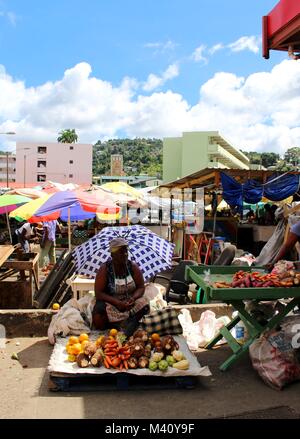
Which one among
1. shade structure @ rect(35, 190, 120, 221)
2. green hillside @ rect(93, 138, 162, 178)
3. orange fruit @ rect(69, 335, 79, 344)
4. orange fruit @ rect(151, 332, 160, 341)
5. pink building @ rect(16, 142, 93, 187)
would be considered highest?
green hillside @ rect(93, 138, 162, 178)

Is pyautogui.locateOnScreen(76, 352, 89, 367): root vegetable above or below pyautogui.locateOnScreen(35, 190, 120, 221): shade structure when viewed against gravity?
below

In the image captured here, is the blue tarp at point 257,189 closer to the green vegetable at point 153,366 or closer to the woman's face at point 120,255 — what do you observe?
the woman's face at point 120,255

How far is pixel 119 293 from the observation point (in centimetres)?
536

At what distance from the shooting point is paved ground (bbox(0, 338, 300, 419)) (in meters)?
3.76

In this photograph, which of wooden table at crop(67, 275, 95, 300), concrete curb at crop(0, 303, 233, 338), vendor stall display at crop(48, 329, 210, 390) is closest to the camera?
vendor stall display at crop(48, 329, 210, 390)

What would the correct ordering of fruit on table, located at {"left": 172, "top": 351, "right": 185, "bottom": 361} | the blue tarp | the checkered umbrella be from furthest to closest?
the blue tarp
the checkered umbrella
fruit on table, located at {"left": 172, "top": 351, "right": 185, "bottom": 361}

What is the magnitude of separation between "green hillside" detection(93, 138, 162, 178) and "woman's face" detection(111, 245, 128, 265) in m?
83.8

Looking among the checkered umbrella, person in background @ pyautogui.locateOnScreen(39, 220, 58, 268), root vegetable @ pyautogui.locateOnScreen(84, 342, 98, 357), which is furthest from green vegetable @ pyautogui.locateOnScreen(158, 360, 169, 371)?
person in background @ pyautogui.locateOnScreen(39, 220, 58, 268)

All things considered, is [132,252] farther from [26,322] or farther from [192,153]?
[192,153]

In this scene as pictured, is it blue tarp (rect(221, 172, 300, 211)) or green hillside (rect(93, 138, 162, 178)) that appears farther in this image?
green hillside (rect(93, 138, 162, 178))

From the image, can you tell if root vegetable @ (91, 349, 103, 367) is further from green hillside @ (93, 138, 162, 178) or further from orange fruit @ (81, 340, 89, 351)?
green hillside @ (93, 138, 162, 178)

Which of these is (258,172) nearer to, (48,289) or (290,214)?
(290,214)

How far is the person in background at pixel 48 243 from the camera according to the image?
11786 mm
